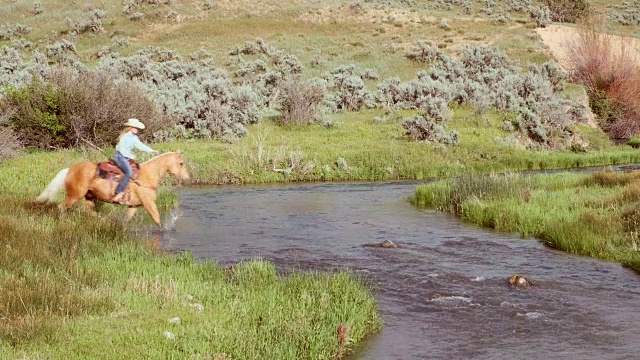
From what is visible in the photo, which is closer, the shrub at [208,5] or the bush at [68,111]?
the bush at [68,111]

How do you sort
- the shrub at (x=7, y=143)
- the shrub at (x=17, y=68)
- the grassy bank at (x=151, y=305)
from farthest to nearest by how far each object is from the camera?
the shrub at (x=17, y=68) → the shrub at (x=7, y=143) → the grassy bank at (x=151, y=305)

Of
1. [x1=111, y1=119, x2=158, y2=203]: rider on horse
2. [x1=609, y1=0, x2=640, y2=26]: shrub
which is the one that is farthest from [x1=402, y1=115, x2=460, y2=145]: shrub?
[x1=609, y1=0, x2=640, y2=26]: shrub

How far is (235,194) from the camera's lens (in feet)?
92.9

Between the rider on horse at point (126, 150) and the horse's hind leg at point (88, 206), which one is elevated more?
the rider on horse at point (126, 150)

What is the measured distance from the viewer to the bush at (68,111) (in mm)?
32438

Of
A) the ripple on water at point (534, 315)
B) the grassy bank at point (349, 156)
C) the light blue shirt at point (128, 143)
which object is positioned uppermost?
the light blue shirt at point (128, 143)

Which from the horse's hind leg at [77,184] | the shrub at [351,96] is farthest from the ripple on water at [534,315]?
the shrub at [351,96]

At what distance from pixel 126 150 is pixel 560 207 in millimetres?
12746

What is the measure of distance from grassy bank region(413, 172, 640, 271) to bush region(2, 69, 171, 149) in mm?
15831

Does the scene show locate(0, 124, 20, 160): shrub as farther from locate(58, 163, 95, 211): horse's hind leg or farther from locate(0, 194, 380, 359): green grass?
locate(0, 194, 380, 359): green grass

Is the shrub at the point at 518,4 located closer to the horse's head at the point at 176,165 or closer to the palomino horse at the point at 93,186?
the horse's head at the point at 176,165

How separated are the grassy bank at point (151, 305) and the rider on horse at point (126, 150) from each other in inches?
115

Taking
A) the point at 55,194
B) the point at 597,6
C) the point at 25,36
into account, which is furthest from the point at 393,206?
the point at 597,6

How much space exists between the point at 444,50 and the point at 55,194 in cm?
5509
